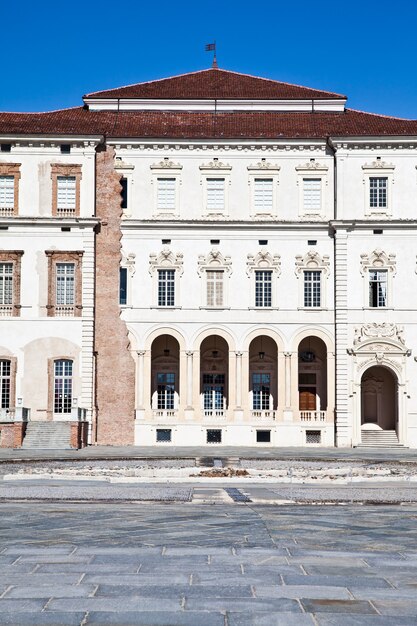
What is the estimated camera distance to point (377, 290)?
47000 millimetres

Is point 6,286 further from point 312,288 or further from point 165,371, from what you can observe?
point 312,288

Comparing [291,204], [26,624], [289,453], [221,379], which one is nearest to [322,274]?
[291,204]

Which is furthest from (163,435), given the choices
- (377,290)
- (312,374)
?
(377,290)

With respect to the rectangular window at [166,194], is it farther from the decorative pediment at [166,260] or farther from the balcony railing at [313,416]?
the balcony railing at [313,416]

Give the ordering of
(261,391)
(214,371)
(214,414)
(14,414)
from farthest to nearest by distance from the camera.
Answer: (214,371) < (261,391) < (214,414) < (14,414)

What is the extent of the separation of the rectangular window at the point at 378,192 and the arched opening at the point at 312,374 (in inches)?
294

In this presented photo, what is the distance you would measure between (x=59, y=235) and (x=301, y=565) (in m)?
38.1

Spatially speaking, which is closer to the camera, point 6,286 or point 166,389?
point 6,286

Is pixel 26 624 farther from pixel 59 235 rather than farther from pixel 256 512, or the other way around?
pixel 59 235

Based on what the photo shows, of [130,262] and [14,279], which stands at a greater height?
[130,262]

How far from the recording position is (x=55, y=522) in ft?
43.1

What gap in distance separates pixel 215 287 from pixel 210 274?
0.70m

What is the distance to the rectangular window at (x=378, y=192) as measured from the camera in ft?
156

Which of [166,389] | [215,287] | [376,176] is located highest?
[376,176]
